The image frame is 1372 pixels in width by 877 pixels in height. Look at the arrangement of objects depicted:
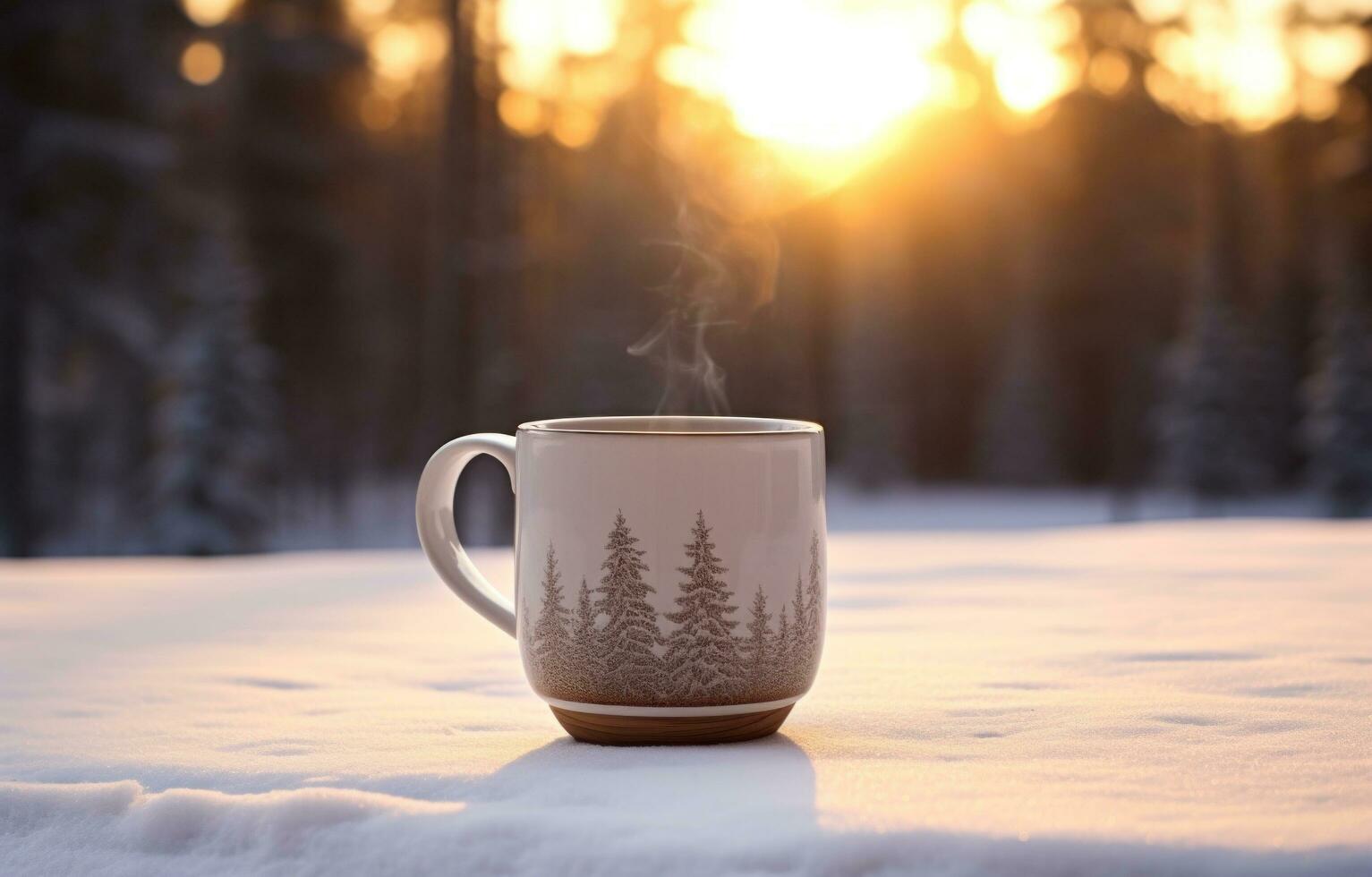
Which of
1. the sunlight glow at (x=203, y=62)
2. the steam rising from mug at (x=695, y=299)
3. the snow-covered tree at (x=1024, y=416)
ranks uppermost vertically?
the sunlight glow at (x=203, y=62)

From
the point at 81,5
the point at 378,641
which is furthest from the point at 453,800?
the point at 81,5

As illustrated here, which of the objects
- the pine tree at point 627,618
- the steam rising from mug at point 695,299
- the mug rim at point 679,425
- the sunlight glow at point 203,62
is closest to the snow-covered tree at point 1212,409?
the sunlight glow at point 203,62

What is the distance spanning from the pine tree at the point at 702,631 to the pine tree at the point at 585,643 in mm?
57

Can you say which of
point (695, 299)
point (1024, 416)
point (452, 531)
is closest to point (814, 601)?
point (452, 531)

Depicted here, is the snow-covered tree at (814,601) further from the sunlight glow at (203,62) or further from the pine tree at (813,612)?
the sunlight glow at (203,62)

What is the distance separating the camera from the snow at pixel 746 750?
72cm

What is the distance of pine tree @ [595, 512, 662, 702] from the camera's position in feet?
3.08

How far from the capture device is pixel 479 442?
41.7 inches

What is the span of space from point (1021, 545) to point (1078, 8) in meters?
11.9

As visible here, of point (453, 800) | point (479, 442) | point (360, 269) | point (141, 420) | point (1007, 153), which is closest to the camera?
point (453, 800)

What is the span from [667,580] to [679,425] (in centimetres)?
26

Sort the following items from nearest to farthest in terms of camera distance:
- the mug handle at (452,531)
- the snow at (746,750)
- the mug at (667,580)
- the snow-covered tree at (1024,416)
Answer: the snow at (746,750) → the mug at (667,580) → the mug handle at (452,531) → the snow-covered tree at (1024,416)

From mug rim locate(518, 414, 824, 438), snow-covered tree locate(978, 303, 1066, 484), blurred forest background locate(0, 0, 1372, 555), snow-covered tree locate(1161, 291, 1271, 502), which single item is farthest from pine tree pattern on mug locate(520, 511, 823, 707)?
snow-covered tree locate(978, 303, 1066, 484)

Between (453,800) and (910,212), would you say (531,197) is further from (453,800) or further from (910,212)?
(453,800)
